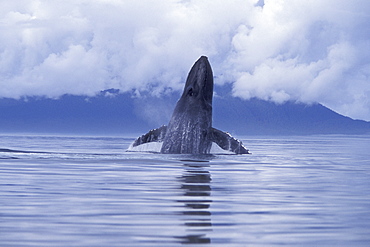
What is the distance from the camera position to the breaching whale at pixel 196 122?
30.7 meters

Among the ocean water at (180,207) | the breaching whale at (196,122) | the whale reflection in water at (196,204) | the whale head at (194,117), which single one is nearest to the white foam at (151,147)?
the breaching whale at (196,122)

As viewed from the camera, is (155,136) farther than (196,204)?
Yes

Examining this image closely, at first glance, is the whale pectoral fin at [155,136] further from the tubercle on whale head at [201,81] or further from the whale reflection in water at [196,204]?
the whale reflection in water at [196,204]

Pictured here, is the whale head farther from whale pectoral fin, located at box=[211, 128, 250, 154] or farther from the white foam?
the white foam

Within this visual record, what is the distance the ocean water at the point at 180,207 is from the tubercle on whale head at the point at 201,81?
30.4 feet

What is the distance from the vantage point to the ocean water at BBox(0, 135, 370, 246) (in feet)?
30.4

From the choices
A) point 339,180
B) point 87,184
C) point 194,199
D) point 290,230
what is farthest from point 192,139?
point 290,230

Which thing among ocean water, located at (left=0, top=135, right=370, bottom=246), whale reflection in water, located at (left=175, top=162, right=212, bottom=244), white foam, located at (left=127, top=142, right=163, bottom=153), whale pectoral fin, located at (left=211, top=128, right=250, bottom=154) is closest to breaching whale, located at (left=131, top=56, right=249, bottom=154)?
whale pectoral fin, located at (left=211, top=128, right=250, bottom=154)

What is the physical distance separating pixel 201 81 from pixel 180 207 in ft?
62.7

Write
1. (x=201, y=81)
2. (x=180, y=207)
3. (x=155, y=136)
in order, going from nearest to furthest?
(x=180, y=207) < (x=201, y=81) < (x=155, y=136)

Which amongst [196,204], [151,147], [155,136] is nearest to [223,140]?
[155,136]

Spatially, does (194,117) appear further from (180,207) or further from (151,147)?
(180,207)

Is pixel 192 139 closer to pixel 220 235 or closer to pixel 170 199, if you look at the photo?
→ pixel 170 199

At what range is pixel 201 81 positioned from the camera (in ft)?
102
